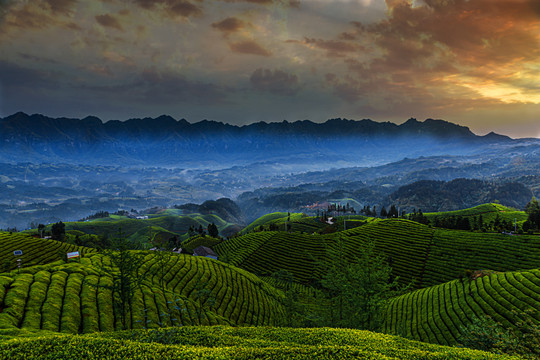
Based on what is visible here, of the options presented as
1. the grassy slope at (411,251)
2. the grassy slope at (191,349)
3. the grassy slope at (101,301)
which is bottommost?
the grassy slope at (411,251)

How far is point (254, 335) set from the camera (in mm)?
25938

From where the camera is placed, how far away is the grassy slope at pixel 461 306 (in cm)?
5597

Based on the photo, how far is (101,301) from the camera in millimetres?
41625

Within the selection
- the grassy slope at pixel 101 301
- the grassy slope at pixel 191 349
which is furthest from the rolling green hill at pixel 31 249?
the grassy slope at pixel 191 349

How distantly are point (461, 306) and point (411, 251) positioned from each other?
61.6 m

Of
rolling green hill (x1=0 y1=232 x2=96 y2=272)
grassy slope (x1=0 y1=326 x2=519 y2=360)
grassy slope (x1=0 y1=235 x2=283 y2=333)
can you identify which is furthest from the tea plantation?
rolling green hill (x1=0 y1=232 x2=96 y2=272)

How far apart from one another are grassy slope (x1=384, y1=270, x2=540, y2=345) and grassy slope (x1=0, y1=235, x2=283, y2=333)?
32365mm

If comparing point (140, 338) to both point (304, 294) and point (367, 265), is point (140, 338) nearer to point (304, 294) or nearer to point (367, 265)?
point (367, 265)

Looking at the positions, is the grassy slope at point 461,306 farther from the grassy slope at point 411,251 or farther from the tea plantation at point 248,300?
the grassy slope at point 411,251

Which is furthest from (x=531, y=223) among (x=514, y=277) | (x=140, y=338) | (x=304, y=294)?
(x=140, y=338)

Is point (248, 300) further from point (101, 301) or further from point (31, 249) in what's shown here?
point (31, 249)

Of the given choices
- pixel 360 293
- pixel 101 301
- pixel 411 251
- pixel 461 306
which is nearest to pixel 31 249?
pixel 101 301

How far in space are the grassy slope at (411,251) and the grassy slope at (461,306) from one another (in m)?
21.9

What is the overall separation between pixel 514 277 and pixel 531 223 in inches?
4389
